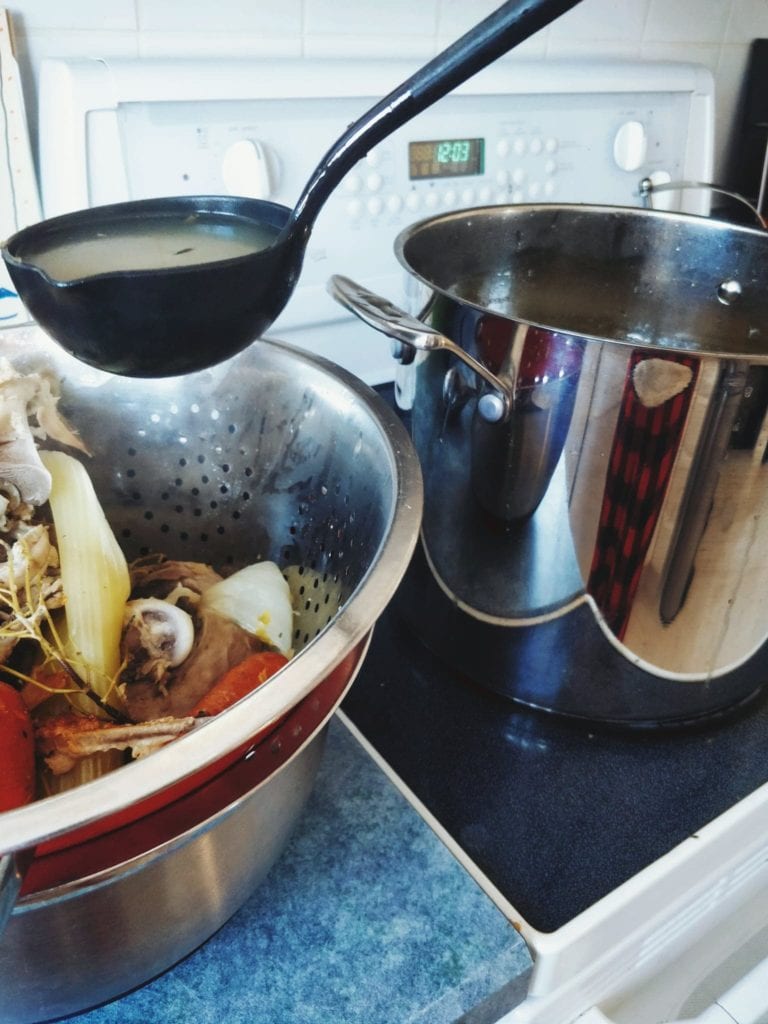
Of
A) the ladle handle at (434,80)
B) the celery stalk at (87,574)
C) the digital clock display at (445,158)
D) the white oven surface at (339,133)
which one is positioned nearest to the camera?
the ladle handle at (434,80)

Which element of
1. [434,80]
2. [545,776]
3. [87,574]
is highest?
[434,80]

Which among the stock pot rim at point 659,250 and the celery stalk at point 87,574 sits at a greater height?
the stock pot rim at point 659,250

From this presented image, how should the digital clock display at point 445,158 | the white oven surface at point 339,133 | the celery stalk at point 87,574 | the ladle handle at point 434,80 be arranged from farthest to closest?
the digital clock display at point 445,158 < the white oven surface at point 339,133 < the celery stalk at point 87,574 < the ladle handle at point 434,80

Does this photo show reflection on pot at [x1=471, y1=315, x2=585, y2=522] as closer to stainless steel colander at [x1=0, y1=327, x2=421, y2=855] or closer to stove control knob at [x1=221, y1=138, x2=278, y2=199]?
stainless steel colander at [x1=0, y1=327, x2=421, y2=855]

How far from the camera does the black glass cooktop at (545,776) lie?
425 mm

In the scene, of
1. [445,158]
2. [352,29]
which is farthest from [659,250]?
[352,29]

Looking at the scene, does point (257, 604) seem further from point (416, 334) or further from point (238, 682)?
point (416, 334)

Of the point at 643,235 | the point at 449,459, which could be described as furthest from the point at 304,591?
the point at 643,235

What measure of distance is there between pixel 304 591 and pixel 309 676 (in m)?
0.24

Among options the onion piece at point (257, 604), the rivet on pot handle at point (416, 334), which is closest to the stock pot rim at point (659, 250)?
the rivet on pot handle at point (416, 334)

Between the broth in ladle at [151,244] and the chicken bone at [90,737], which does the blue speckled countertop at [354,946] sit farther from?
the broth in ladle at [151,244]

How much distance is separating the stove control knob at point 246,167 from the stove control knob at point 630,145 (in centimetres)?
37

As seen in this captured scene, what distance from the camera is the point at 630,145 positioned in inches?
31.3

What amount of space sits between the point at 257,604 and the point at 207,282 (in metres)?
0.19
